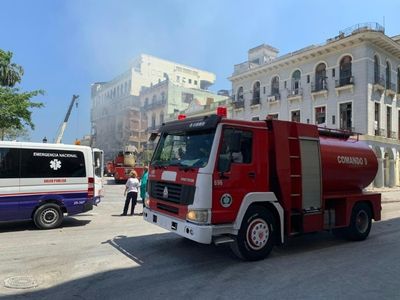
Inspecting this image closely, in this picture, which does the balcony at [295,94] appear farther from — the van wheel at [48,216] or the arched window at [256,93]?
the van wheel at [48,216]

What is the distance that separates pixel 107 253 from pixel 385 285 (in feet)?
16.9

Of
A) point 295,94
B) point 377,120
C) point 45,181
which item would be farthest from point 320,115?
point 45,181

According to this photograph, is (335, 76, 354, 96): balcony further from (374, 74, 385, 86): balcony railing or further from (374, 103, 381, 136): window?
(374, 103, 381, 136): window

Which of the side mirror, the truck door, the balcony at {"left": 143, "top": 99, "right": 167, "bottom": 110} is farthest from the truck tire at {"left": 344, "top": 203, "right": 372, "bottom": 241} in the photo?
the balcony at {"left": 143, "top": 99, "right": 167, "bottom": 110}

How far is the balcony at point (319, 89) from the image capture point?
3528 cm

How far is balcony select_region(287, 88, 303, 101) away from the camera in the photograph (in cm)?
3753

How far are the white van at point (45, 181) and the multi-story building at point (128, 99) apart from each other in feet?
169

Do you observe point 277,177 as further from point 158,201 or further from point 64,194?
point 64,194

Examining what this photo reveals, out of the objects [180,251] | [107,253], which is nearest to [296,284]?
[180,251]

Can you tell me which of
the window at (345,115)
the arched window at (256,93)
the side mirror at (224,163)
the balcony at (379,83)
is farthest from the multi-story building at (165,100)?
the side mirror at (224,163)

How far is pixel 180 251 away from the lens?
810cm

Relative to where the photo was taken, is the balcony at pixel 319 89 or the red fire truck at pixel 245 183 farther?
the balcony at pixel 319 89

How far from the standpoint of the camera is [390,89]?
35938mm

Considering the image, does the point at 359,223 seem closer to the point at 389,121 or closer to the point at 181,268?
the point at 181,268
